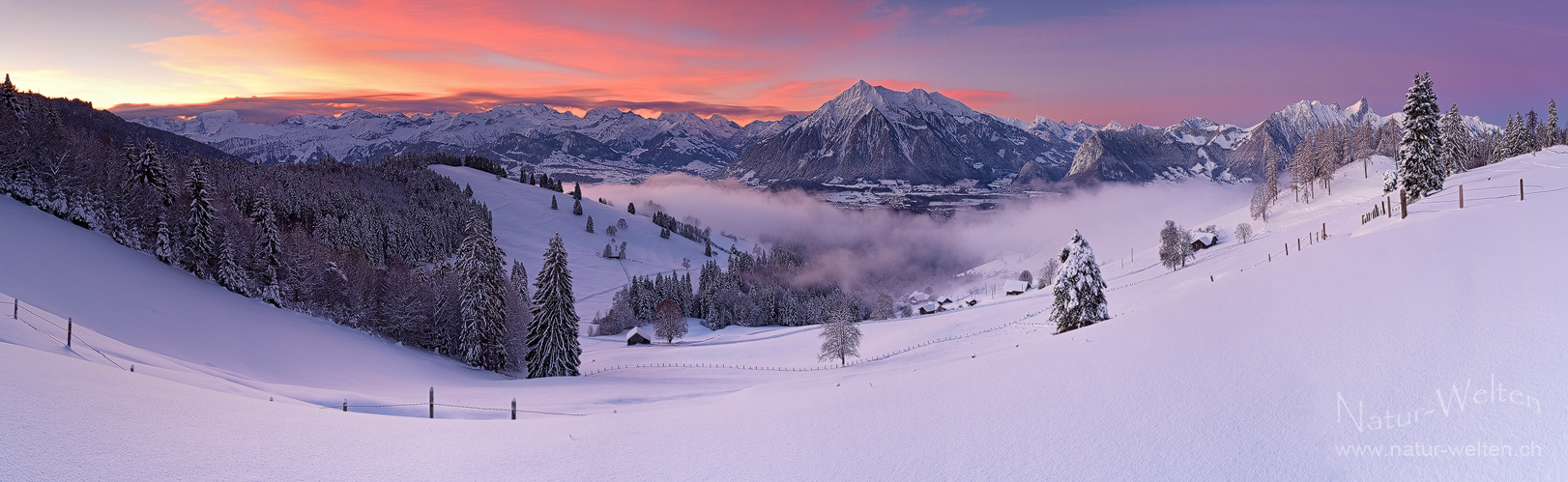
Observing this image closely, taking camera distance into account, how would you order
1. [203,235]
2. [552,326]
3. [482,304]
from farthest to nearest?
[203,235]
[482,304]
[552,326]

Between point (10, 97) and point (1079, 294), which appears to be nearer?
point (1079, 294)

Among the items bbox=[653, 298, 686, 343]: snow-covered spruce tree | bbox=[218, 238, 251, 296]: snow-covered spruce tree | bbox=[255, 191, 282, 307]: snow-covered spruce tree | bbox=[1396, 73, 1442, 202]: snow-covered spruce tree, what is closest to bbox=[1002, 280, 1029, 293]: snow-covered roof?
bbox=[653, 298, 686, 343]: snow-covered spruce tree

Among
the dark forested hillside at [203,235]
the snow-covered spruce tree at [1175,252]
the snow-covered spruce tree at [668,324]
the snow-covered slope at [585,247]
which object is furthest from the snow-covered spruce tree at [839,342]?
the snow-covered slope at [585,247]

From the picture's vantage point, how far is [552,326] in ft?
140

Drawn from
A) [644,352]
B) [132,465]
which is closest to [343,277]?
[644,352]

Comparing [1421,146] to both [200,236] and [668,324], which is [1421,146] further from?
[200,236]

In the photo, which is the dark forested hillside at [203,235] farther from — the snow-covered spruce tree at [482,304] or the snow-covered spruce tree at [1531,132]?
the snow-covered spruce tree at [1531,132]

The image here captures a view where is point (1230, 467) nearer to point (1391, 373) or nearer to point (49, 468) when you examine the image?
point (1391, 373)

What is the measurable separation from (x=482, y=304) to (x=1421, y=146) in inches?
2943

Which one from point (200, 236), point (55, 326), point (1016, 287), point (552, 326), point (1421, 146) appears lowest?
point (1016, 287)

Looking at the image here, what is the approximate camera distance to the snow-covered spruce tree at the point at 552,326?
42.4 metres

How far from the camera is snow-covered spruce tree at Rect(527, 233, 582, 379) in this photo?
139ft

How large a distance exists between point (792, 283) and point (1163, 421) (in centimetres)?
17801

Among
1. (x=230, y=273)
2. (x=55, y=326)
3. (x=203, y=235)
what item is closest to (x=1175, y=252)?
(x=55, y=326)
